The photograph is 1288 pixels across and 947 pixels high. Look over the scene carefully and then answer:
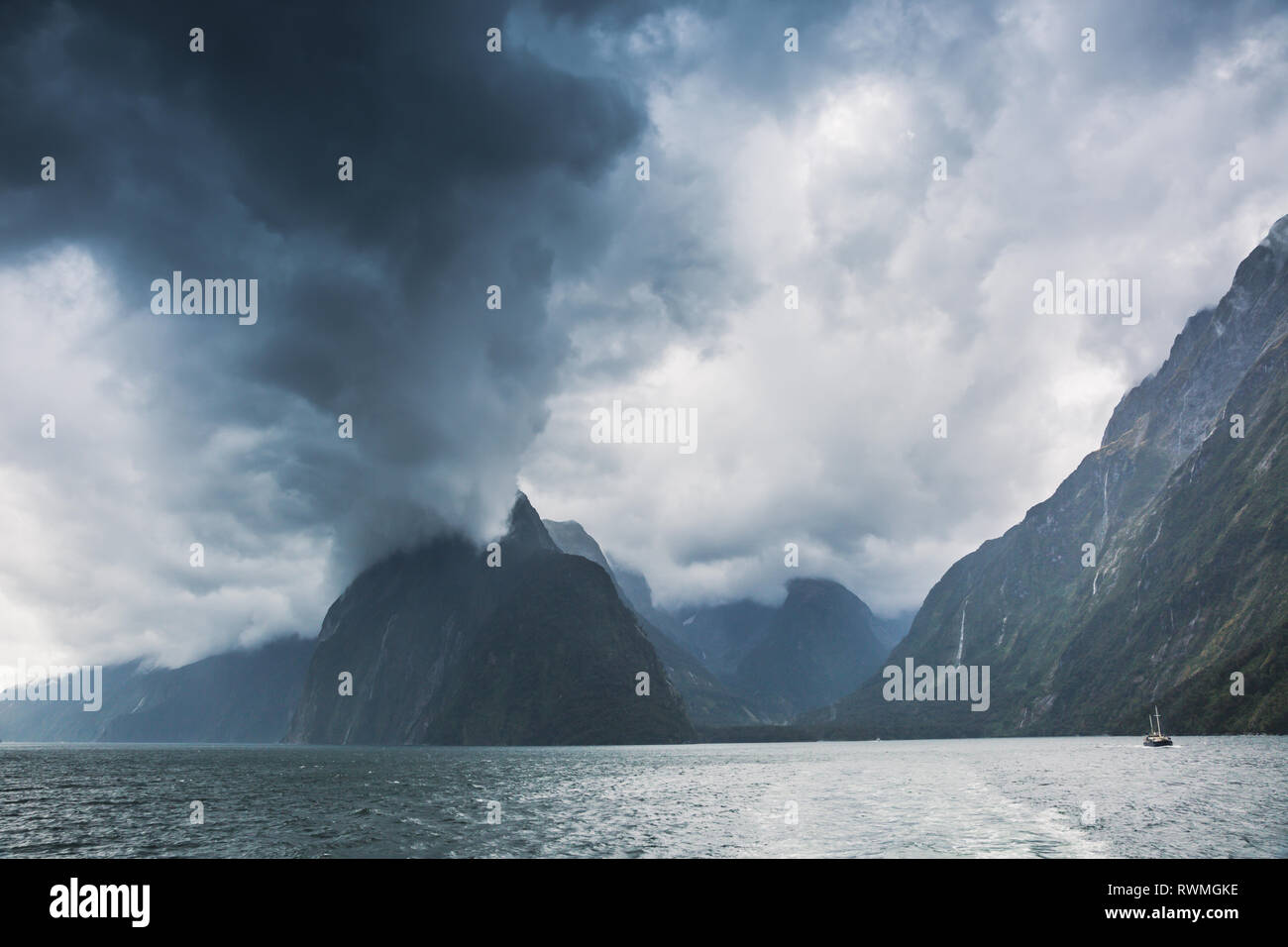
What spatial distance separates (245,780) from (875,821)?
11406cm

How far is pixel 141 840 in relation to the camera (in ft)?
205
